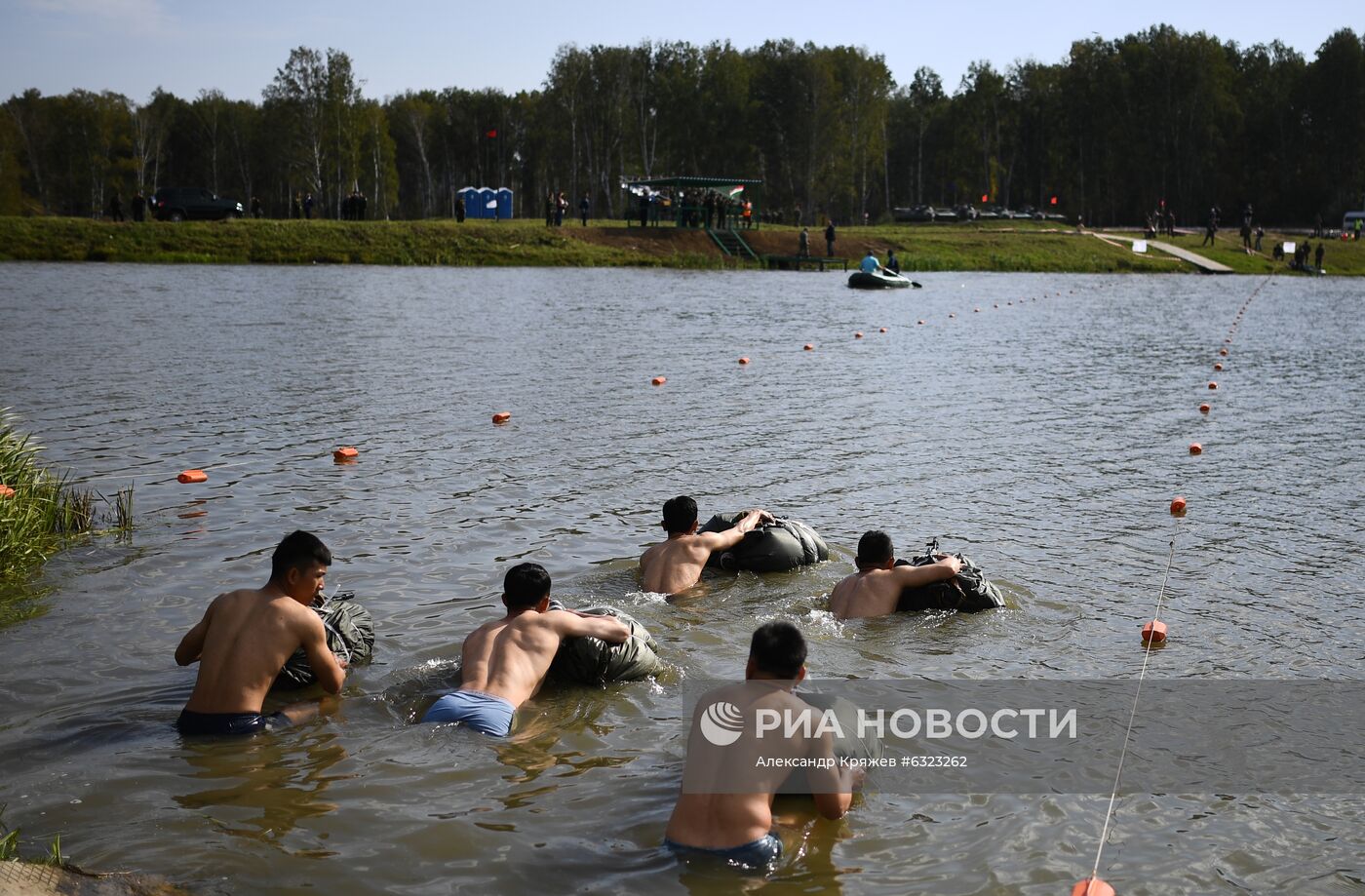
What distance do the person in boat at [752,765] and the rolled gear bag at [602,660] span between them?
2279 mm

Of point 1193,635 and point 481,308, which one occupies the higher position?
point 481,308

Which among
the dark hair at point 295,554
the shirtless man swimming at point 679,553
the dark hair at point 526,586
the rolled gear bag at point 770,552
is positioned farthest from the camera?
the rolled gear bag at point 770,552

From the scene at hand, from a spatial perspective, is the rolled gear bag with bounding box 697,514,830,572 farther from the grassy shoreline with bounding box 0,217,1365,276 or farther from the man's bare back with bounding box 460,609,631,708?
the grassy shoreline with bounding box 0,217,1365,276

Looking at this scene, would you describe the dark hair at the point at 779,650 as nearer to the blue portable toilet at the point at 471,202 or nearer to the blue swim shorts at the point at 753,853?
the blue swim shorts at the point at 753,853

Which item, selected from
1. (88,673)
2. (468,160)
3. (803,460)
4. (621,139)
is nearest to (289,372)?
(803,460)

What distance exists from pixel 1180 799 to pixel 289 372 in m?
20.2

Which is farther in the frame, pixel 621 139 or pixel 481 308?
pixel 621 139

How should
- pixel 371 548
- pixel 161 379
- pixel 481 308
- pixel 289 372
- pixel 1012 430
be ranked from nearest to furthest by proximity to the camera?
pixel 371 548, pixel 1012 430, pixel 161 379, pixel 289 372, pixel 481 308

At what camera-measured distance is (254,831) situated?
631 cm

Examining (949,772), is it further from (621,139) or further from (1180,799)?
(621,139)

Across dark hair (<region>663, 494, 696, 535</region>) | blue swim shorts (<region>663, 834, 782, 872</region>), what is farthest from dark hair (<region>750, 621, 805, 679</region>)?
dark hair (<region>663, 494, 696, 535</region>)

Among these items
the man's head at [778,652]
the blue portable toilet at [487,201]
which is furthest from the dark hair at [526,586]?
the blue portable toilet at [487,201]

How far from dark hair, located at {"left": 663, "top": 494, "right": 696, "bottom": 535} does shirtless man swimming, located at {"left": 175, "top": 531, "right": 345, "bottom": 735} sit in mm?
3850

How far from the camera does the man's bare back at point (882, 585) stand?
10000 millimetres
